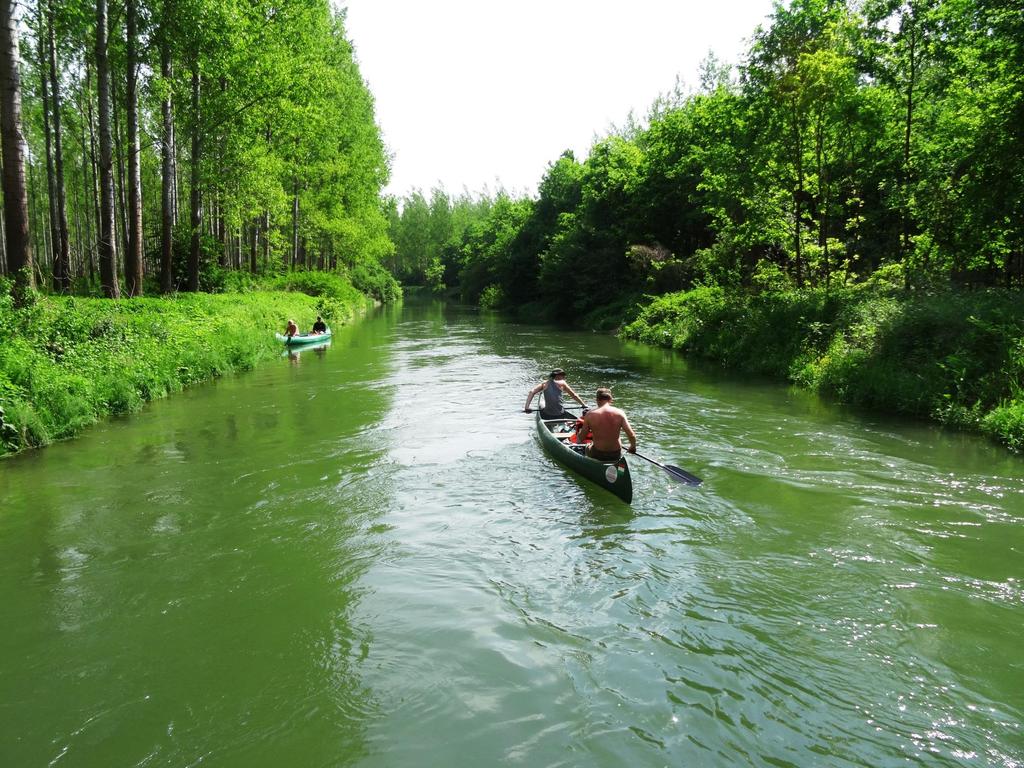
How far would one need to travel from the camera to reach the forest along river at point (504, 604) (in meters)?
4.01

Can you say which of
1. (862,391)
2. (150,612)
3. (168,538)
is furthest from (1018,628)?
(862,391)

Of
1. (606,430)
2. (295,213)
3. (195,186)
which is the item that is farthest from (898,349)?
(295,213)

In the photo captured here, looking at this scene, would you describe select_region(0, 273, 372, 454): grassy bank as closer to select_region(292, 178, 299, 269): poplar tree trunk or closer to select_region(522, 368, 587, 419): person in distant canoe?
select_region(522, 368, 587, 419): person in distant canoe

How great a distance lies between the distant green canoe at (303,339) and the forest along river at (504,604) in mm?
11821

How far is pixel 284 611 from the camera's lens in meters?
5.47

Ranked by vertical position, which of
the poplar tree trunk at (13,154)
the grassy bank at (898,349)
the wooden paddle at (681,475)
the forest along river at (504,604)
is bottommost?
the forest along river at (504,604)

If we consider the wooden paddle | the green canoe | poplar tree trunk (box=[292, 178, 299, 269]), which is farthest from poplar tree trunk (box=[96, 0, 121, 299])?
poplar tree trunk (box=[292, 178, 299, 269])

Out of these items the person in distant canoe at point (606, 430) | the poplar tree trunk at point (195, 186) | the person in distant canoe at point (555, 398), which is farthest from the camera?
the poplar tree trunk at point (195, 186)

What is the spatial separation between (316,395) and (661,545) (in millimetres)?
10363

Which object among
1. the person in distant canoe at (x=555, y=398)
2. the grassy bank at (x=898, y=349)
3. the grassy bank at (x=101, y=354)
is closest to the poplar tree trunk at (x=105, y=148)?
the grassy bank at (x=101, y=354)

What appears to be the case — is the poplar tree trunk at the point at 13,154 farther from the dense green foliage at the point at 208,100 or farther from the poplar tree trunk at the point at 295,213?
the poplar tree trunk at the point at 295,213

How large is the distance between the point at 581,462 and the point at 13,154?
1230 centimetres

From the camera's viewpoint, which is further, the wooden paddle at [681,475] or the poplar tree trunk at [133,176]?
the poplar tree trunk at [133,176]

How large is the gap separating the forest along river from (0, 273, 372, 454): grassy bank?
0.76m
